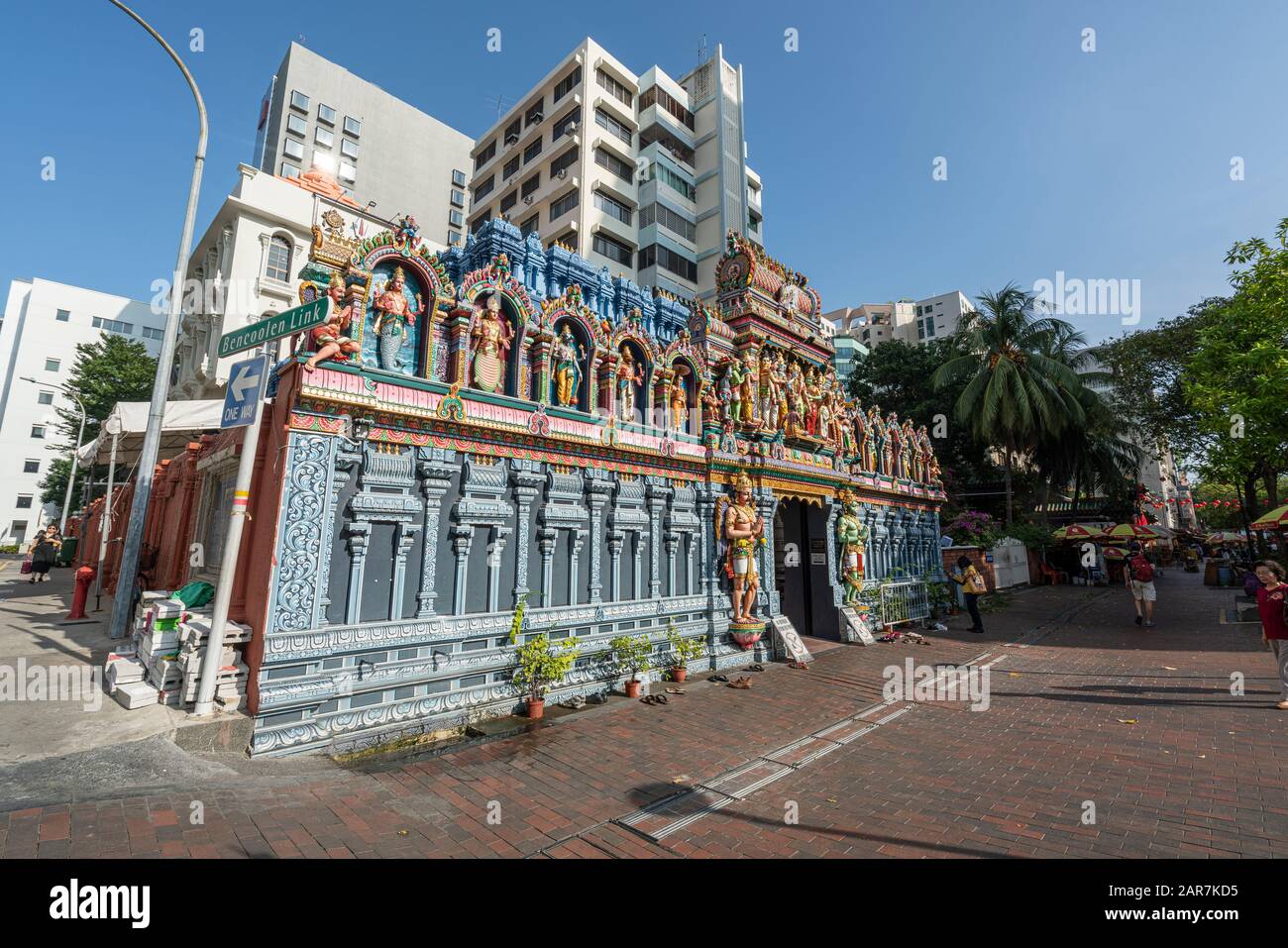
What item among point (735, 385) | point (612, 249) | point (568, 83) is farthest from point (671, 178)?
point (735, 385)

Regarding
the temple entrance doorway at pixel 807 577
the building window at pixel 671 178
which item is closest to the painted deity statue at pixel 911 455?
the temple entrance doorway at pixel 807 577

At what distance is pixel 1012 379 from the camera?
94.6 ft

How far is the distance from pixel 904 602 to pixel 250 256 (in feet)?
86.9

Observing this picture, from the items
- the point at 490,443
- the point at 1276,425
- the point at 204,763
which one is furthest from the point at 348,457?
the point at 1276,425

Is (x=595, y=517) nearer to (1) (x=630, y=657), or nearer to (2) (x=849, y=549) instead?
(1) (x=630, y=657)

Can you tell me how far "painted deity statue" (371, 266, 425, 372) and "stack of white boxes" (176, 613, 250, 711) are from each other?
3632 millimetres

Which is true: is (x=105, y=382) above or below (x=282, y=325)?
above

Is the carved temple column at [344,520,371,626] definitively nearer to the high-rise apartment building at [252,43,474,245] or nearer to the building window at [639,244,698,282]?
the building window at [639,244,698,282]

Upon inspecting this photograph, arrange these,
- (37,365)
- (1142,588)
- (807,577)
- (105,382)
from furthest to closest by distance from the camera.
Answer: (37,365), (105,382), (1142,588), (807,577)

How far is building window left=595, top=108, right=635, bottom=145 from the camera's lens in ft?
111

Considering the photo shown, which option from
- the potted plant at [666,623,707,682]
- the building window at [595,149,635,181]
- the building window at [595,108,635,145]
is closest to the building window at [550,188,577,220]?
the building window at [595,149,635,181]

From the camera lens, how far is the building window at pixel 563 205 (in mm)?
32625

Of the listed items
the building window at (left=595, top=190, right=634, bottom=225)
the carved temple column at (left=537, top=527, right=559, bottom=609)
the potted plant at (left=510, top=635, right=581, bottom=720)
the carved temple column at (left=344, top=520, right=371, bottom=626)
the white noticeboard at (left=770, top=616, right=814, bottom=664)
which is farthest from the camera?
the building window at (left=595, top=190, right=634, bottom=225)

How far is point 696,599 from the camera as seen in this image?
11242 mm
